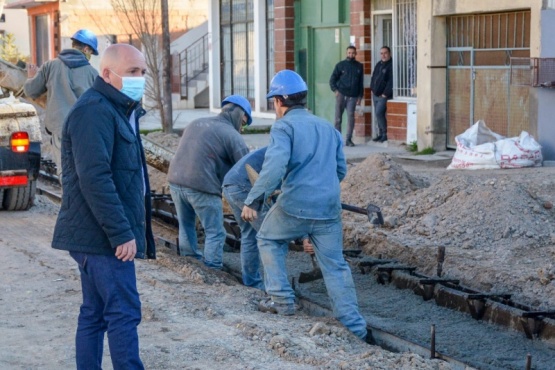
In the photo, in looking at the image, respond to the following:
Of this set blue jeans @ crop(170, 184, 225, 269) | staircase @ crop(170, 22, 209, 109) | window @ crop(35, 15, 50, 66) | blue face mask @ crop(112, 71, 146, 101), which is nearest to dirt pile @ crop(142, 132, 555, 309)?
blue jeans @ crop(170, 184, 225, 269)

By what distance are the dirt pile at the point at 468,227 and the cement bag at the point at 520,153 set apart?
6.17ft

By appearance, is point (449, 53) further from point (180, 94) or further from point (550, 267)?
point (180, 94)

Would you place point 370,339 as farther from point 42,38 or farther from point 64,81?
point 42,38

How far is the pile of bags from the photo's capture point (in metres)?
15.1

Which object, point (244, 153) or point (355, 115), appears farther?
point (355, 115)

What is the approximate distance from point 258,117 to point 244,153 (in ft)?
54.6

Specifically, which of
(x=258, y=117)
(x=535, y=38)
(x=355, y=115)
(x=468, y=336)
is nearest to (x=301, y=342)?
(x=468, y=336)

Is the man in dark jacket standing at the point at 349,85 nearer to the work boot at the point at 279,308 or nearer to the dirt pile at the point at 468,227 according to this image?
the dirt pile at the point at 468,227

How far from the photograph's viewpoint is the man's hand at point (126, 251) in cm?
536

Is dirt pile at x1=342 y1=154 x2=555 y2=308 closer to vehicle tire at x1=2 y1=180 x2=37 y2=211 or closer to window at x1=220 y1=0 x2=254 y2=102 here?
vehicle tire at x1=2 y1=180 x2=37 y2=211

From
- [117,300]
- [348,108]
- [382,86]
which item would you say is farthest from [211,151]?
[348,108]

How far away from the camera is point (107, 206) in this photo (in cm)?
531

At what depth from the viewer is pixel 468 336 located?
25.1 feet

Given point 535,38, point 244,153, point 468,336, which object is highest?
point 535,38
